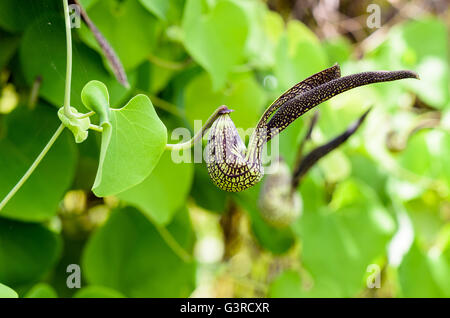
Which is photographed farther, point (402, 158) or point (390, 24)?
point (390, 24)

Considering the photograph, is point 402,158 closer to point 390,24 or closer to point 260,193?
point 260,193

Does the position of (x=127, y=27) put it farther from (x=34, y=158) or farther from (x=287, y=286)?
(x=287, y=286)

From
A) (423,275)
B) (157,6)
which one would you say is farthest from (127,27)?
(423,275)

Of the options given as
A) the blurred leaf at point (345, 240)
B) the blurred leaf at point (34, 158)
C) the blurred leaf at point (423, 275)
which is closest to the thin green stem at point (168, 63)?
the blurred leaf at point (34, 158)

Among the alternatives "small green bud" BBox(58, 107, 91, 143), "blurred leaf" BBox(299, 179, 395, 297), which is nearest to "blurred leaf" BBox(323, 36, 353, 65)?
"blurred leaf" BBox(299, 179, 395, 297)

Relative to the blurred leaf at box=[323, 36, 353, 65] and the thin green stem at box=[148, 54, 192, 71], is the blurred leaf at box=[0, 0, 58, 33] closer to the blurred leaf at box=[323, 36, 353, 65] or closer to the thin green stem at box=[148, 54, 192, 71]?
the thin green stem at box=[148, 54, 192, 71]
